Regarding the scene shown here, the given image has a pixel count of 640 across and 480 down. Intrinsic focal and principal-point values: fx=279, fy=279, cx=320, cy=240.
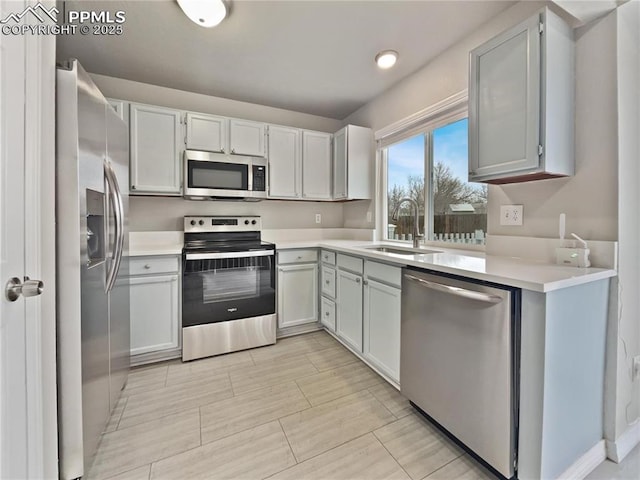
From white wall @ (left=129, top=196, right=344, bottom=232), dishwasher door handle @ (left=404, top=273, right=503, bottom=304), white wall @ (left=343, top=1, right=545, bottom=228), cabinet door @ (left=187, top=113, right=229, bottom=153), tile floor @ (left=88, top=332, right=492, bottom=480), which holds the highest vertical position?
white wall @ (left=343, top=1, right=545, bottom=228)

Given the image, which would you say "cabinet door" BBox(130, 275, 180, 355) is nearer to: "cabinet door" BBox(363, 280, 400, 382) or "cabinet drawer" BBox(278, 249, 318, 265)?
"cabinet drawer" BBox(278, 249, 318, 265)

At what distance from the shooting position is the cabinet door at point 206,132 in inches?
101

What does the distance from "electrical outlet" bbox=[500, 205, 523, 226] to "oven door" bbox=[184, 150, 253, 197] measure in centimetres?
213

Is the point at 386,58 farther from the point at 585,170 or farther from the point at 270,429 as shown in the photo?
the point at 270,429

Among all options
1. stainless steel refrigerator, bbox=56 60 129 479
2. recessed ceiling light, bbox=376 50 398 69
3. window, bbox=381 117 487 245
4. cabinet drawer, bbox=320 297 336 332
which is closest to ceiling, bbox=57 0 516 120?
recessed ceiling light, bbox=376 50 398 69

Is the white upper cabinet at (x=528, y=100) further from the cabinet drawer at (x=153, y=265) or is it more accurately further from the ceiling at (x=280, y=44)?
the cabinet drawer at (x=153, y=265)

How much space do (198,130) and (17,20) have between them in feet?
5.78

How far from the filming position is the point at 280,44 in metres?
2.07

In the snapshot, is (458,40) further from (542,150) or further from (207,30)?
(207,30)

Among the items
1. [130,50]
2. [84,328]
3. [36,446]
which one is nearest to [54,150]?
[84,328]

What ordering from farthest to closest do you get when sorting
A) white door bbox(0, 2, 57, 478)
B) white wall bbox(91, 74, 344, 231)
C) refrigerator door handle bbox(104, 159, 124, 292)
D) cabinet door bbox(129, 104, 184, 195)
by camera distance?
white wall bbox(91, 74, 344, 231) → cabinet door bbox(129, 104, 184, 195) → refrigerator door handle bbox(104, 159, 124, 292) → white door bbox(0, 2, 57, 478)

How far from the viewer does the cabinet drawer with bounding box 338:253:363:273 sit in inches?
85.8

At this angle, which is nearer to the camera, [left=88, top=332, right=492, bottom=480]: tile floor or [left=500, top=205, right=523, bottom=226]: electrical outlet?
[left=88, top=332, right=492, bottom=480]: tile floor

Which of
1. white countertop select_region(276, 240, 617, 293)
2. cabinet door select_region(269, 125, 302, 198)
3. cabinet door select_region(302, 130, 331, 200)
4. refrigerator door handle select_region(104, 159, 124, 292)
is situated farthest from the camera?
cabinet door select_region(302, 130, 331, 200)
